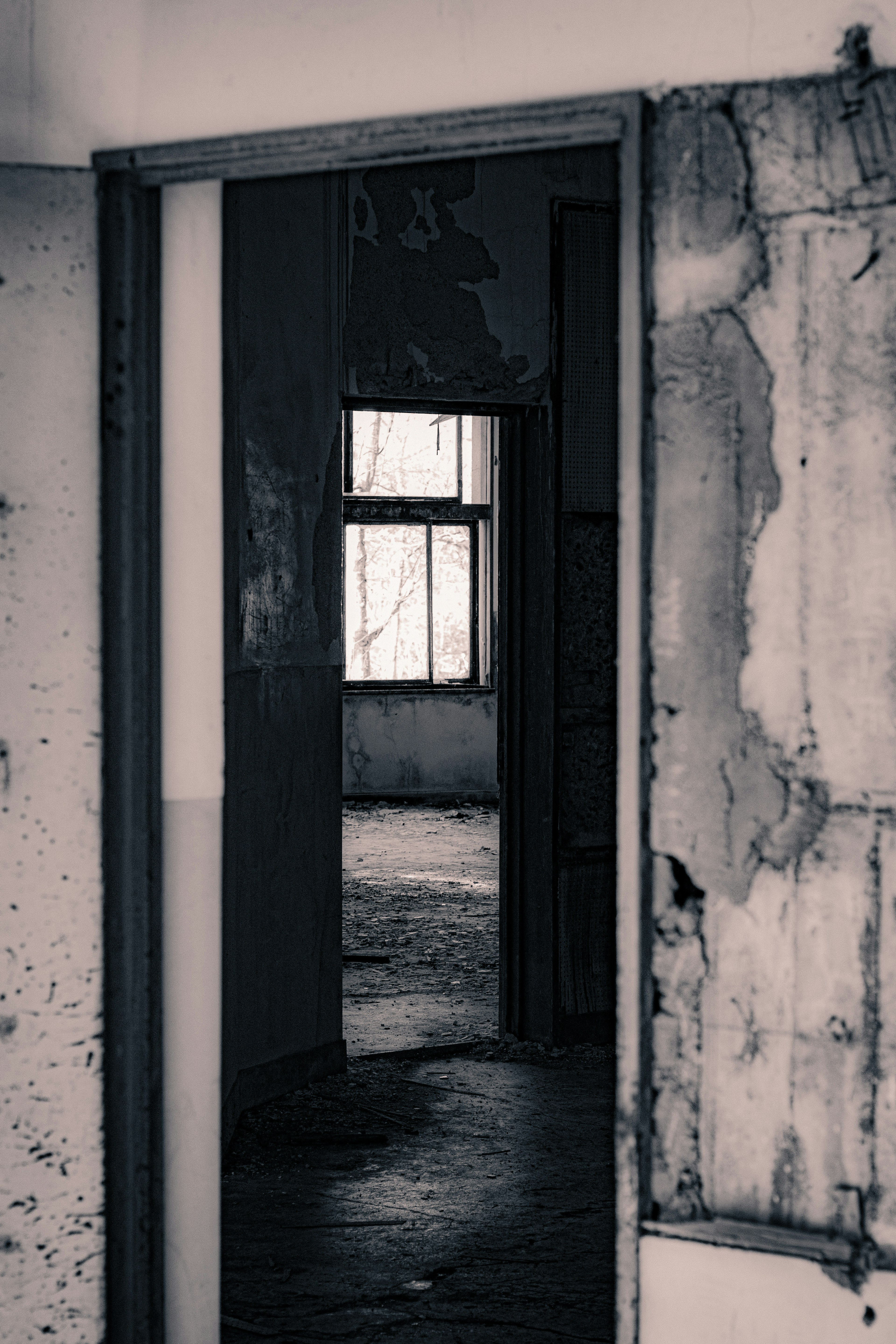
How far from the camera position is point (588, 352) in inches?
155

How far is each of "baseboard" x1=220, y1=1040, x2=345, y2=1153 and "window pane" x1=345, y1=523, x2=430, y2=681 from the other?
665cm

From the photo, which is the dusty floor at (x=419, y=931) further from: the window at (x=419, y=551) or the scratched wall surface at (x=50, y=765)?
the scratched wall surface at (x=50, y=765)

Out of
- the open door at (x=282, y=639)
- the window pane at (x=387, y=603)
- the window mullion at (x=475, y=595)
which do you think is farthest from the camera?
the window mullion at (x=475, y=595)

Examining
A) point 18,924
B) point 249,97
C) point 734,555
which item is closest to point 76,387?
point 249,97

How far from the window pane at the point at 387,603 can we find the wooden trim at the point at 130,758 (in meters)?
8.49

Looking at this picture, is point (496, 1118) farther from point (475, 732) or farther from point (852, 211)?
point (475, 732)

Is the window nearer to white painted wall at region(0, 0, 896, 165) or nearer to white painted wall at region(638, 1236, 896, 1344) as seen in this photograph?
white painted wall at region(0, 0, 896, 165)

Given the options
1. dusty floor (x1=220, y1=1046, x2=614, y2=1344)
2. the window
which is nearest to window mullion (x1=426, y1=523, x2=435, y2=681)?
the window

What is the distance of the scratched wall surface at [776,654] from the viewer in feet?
4.89

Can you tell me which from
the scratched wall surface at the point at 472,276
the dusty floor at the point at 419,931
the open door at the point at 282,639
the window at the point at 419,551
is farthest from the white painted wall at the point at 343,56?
the window at the point at 419,551

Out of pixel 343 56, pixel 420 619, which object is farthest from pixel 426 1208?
pixel 420 619

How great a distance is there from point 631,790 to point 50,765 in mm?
871

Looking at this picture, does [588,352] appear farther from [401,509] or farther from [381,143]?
[401,509]

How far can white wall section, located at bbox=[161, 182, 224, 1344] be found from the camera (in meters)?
1.83
